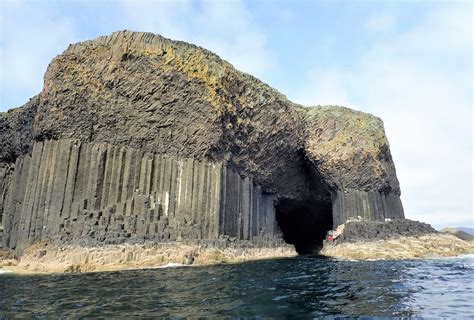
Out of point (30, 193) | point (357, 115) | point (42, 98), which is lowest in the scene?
point (30, 193)

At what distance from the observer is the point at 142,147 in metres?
27.7

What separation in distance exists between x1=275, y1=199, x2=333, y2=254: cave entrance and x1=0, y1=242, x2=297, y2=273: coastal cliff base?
18.1 metres

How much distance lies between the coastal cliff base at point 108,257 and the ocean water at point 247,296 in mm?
4622

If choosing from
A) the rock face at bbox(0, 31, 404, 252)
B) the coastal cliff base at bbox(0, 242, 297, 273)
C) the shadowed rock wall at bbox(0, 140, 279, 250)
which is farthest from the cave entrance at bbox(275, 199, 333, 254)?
the coastal cliff base at bbox(0, 242, 297, 273)

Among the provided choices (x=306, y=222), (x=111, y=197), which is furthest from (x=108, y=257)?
(x=306, y=222)

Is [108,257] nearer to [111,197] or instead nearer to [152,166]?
[111,197]

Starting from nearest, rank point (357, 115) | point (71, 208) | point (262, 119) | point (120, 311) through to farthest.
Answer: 1. point (120, 311)
2. point (71, 208)
3. point (262, 119)
4. point (357, 115)

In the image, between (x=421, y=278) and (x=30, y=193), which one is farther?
(x=30, y=193)

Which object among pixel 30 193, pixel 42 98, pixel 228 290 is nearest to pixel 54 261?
pixel 30 193

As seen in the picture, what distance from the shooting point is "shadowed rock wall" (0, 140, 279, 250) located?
24.2m

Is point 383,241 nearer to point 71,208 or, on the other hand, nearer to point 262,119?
point 262,119

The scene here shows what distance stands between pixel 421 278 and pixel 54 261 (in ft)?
59.5

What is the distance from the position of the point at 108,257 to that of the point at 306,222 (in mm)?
29406

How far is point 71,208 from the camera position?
2458 centimetres
